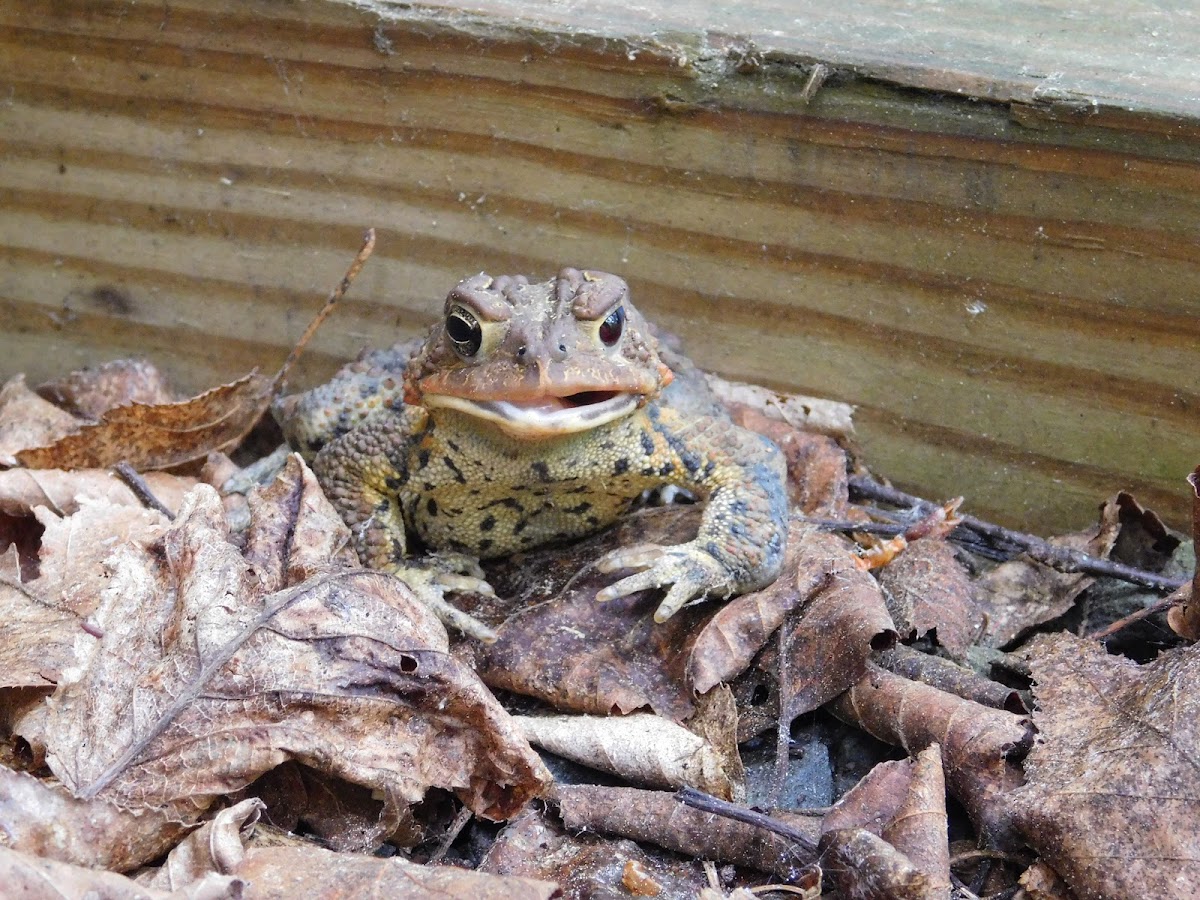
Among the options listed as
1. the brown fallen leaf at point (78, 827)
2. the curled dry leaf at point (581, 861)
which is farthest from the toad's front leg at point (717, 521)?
the brown fallen leaf at point (78, 827)

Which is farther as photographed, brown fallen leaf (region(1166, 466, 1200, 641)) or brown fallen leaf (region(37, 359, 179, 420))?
brown fallen leaf (region(37, 359, 179, 420))

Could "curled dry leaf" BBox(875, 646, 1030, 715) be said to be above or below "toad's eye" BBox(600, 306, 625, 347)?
below

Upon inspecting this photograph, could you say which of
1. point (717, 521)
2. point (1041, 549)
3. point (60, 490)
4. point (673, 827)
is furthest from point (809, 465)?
point (60, 490)

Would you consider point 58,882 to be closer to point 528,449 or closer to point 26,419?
point 528,449

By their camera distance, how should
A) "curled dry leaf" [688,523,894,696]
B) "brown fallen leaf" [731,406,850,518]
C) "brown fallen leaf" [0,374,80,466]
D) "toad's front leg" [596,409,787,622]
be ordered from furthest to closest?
"brown fallen leaf" [0,374,80,466] → "brown fallen leaf" [731,406,850,518] → "toad's front leg" [596,409,787,622] → "curled dry leaf" [688,523,894,696]

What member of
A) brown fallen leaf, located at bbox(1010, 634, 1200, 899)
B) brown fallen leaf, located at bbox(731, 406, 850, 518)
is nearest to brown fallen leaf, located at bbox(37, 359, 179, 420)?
brown fallen leaf, located at bbox(731, 406, 850, 518)

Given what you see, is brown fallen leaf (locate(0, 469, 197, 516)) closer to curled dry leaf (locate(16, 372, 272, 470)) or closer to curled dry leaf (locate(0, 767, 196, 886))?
curled dry leaf (locate(16, 372, 272, 470))

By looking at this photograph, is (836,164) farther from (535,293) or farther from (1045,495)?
(1045,495)
